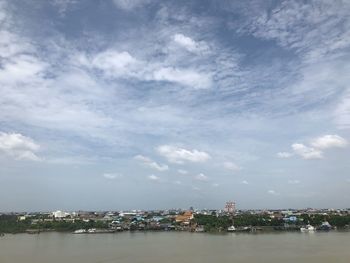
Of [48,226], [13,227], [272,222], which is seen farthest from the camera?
[48,226]

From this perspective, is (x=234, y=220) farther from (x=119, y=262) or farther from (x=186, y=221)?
(x=119, y=262)

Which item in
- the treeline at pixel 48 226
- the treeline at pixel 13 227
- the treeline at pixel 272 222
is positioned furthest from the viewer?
the treeline at pixel 48 226

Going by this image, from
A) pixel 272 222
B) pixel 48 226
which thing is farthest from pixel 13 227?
pixel 272 222

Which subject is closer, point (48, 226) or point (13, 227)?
point (13, 227)

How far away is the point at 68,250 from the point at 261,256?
821 cm

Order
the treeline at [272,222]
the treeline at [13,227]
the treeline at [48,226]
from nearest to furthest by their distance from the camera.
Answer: the treeline at [272,222]
the treeline at [13,227]
the treeline at [48,226]

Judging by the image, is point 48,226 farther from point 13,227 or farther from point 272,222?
point 272,222

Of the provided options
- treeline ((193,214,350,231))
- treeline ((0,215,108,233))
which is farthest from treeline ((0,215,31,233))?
treeline ((193,214,350,231))

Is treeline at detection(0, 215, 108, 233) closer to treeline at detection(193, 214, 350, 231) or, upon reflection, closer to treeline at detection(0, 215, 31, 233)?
treeline at detection(0, 215, 31, 233)

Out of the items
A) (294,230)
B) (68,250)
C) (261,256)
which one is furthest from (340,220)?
(68,250)

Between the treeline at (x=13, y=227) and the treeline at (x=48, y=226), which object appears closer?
the treeline at (x=13, y=227)

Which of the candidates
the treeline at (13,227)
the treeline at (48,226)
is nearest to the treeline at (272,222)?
the treeline at (48,226)

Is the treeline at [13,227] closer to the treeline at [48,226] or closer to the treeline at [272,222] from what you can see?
the treeline at [48,226]

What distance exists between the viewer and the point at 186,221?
36219 millimetres
